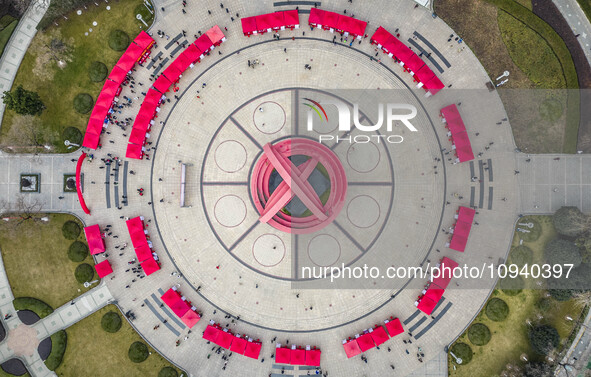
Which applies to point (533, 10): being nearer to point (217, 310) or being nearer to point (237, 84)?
point (237, 84)

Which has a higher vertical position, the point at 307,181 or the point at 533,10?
the point at 533,10

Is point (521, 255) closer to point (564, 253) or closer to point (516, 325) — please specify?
point (564, 253)

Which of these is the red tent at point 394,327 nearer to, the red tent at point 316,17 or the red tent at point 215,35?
the red tent at point 316,17

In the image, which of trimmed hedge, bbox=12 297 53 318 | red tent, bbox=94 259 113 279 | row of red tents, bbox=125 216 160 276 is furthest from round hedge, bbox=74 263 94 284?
row of red tents, bbox=125 216 160 276

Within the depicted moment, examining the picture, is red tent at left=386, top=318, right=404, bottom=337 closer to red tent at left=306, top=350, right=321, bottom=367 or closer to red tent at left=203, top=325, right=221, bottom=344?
red tent at left=306, top=350, right=321, bottom=367

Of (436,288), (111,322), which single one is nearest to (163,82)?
(111,322)

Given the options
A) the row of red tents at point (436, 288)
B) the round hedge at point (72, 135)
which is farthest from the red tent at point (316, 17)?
the row of red tents at point (436, 288)

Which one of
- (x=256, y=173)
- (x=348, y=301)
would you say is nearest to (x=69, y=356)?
(x=256, y=173)
